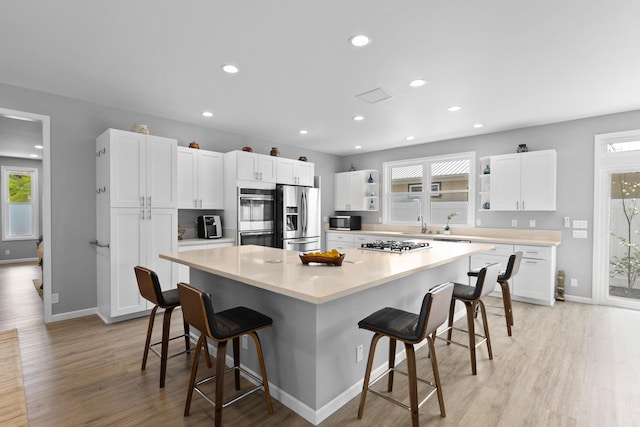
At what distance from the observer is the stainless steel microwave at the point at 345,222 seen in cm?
682

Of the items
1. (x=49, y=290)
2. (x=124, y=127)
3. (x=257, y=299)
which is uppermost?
(x=124, y=127)

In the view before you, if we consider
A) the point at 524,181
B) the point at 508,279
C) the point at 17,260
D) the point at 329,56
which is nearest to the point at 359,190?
the point at 524,181

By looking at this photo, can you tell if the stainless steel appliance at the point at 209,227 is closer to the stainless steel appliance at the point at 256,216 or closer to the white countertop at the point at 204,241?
the white countertop at the point at 204,241

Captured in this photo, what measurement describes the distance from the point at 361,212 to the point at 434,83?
14.0 ft

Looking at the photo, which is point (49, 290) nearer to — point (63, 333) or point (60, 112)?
point (63, 333)

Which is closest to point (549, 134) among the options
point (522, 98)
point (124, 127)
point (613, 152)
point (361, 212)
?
point (613, 152)

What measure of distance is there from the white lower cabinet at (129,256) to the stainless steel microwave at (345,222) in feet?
11.9

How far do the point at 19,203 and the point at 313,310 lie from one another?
9459mm

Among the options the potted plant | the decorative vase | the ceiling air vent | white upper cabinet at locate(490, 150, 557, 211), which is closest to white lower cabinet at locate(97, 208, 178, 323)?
the decorative vase

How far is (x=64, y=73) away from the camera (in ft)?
10.1

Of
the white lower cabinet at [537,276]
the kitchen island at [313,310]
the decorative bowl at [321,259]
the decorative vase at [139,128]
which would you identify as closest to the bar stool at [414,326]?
the kitchen island at [313,310]

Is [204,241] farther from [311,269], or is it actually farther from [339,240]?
[339,240]

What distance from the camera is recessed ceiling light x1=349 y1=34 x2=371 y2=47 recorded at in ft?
7.86

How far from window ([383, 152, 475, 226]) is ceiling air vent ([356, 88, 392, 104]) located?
2681 millimetres
